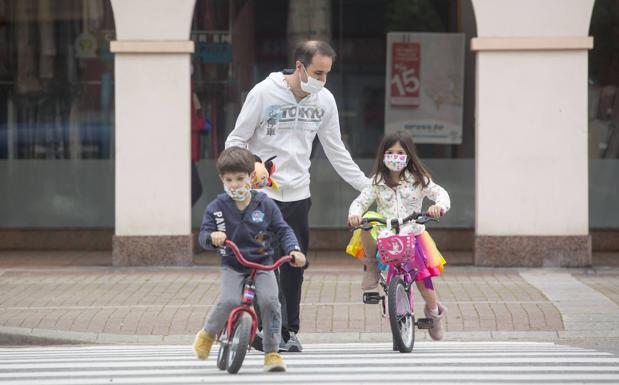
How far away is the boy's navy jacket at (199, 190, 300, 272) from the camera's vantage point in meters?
7.41

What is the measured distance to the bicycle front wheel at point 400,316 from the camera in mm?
8367

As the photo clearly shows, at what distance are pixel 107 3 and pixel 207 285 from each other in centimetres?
450

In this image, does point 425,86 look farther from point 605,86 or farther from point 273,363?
point 273,363

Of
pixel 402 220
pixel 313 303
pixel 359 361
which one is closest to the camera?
pixel 359 361

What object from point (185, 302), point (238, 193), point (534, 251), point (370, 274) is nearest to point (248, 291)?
point (238, 193)

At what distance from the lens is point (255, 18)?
54.7ft

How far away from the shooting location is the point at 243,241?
7418mm

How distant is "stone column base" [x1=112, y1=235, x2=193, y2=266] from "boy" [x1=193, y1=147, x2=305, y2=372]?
708cm

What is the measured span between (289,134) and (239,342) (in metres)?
1.88

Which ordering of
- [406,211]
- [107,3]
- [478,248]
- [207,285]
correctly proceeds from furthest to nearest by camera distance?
[107,3]
[478,248]
[207,285]
[406,211]

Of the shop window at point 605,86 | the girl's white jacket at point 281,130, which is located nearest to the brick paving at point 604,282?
the shop window at point 605,86

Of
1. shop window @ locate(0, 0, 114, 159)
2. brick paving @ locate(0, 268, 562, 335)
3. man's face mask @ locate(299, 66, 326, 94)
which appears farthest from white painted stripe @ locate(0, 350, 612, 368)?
shop window @ locate(0, 0, 114, 159)

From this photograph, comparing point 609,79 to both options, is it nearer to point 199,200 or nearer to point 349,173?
point 199,200

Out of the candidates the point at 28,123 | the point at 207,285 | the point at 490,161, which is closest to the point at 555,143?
the point at 490,161
